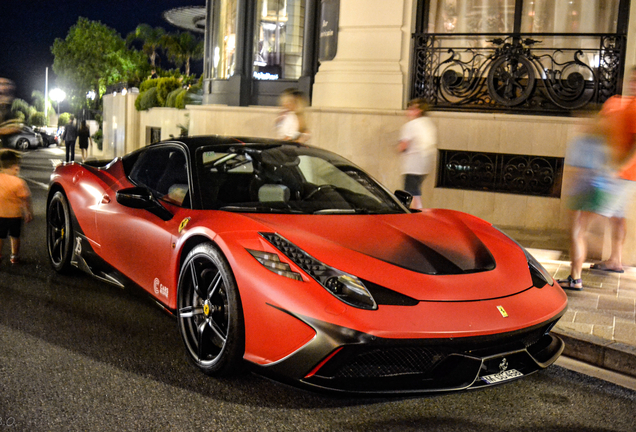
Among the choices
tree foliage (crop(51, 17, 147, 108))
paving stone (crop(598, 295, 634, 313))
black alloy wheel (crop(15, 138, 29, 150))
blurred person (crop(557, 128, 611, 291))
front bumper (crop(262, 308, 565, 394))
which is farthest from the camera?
tree foliage (crop(51, 17, 147, 108))

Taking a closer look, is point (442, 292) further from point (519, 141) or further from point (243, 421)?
point (519, 141)

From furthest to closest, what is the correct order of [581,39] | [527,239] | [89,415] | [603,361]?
[581,39] → [527,239] → [603,361] → [89,415]

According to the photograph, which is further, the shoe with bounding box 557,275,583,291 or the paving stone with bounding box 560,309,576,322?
the shoe with bounding box 557,275,583,291

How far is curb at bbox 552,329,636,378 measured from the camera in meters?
4.51

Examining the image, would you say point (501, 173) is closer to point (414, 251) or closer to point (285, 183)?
point (285, 183)

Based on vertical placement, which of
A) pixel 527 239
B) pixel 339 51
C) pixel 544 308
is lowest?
pixel 527 239

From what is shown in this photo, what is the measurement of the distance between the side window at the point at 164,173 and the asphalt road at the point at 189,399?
2.39 ft

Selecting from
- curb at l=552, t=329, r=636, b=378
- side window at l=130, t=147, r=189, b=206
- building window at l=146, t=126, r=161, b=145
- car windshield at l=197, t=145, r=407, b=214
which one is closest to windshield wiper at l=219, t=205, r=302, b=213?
car windshield at l=197, t=145, r=407, b=214

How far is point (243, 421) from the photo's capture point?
3.42 m

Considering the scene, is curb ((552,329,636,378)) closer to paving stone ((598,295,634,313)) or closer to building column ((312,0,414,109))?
paving stone ((598,295,634,313))

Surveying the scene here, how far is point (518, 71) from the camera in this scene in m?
11.2

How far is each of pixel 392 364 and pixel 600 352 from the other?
1.92m

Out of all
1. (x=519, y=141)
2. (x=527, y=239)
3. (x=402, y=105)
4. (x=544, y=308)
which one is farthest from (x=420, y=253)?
(x=402, y=105)

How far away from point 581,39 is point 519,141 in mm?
2294
